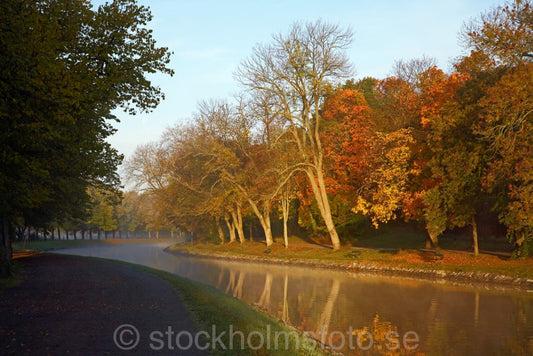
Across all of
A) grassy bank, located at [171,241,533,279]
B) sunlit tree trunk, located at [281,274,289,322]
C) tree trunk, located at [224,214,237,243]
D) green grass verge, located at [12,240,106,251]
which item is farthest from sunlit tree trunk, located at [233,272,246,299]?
green grass verge, located at [12,240,106,251]

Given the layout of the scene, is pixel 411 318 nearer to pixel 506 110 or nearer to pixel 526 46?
pixel 506 110

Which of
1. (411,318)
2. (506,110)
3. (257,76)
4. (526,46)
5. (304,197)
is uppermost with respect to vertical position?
(257,76)

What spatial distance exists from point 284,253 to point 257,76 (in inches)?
632

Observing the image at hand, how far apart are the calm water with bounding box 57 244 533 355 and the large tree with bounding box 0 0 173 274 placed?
9566 millimetres

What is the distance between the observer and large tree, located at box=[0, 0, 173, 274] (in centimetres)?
1293

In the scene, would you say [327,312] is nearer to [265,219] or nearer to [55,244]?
[265,219]

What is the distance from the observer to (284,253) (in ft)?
143

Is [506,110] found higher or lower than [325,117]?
lower

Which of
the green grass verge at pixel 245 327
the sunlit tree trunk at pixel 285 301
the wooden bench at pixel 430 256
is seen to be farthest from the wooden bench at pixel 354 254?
the green grass verge at pixel 245 327

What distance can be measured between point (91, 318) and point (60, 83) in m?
6.51

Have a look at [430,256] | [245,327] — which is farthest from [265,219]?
[245,327]

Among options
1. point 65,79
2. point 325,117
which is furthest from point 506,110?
point 325,117

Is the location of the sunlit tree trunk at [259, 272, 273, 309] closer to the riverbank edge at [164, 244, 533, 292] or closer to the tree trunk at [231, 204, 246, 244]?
the riverbank edge at [164, 244, 533, 292]

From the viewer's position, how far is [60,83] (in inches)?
516
